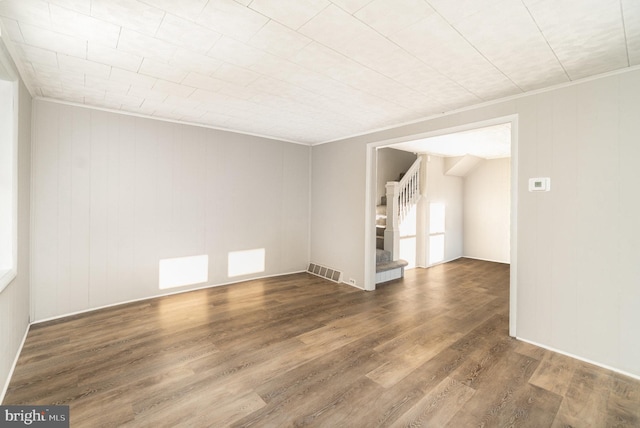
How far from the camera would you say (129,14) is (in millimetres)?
1784

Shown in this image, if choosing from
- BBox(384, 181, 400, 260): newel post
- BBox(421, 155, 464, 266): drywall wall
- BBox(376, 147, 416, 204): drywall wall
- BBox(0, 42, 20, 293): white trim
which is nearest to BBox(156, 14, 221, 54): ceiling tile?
BBox(0, 42, 20, 293): white trim

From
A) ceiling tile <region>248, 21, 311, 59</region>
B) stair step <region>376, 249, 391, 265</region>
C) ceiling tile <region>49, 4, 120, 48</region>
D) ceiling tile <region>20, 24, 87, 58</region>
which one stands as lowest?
stair step <region>376, 249, 391, 265</region>

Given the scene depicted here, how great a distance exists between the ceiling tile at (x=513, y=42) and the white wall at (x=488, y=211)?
502cm

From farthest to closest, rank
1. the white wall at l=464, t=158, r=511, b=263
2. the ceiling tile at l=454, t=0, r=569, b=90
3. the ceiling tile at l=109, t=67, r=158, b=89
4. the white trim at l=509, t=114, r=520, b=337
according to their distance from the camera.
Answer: the white wall at l=464, t=158, r=511, b=263
the white trim at l=509, t=114, r=520, b=337
the ceiling tile at l=109, t=67, r=158, b=89
the ceiling tile at l=454, t=0, r=569, b=90

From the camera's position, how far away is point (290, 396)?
6.77 feet

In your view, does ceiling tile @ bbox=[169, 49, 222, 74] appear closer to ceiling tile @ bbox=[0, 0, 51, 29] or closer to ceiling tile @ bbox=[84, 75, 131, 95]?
ceiling tile @ bbox=[0, 0, 51, 29]

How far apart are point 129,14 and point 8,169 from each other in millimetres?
1716

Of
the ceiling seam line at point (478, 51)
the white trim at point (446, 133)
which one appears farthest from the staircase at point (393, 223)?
the ceiling seam line at point (478, 51)

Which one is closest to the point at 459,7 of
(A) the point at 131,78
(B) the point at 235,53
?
(B) the point at 235,53

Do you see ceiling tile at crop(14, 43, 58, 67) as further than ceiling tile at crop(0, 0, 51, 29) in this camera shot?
Yes

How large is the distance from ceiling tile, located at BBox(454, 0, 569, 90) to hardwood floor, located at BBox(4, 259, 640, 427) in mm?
2549

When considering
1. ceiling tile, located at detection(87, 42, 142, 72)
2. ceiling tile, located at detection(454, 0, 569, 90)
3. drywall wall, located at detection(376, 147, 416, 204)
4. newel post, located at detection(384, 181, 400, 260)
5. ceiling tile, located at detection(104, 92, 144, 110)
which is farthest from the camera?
drywall wall, located at detection(376, 147, 416, 204)

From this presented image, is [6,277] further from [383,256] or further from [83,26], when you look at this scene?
[383,256]

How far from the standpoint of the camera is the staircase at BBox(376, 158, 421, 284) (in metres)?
5.36
